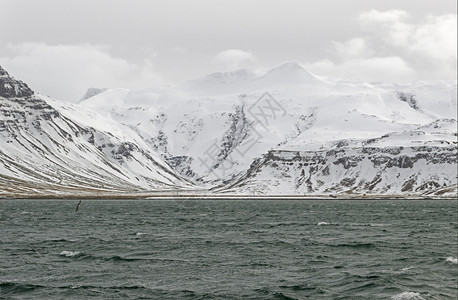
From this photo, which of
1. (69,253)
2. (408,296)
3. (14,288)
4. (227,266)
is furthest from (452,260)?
(14,288)

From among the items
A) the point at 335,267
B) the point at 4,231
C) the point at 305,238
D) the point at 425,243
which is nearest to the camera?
the point at 335,267

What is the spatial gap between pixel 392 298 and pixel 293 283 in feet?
29.6

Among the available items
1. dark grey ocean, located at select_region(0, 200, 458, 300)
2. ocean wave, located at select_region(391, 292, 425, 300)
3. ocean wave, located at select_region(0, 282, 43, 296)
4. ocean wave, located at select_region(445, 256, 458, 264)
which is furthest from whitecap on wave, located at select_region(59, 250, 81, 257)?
ocean wave, located at select_region(445, 256, 458, 264)

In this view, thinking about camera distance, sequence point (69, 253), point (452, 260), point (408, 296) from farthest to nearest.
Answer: point (69, 253) < point (452, 260) < point (408, 296)

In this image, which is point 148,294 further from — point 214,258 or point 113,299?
point 214,258

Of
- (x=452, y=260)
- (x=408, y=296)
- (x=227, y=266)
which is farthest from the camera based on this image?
(x=452, y=260)

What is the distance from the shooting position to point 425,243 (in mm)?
82062

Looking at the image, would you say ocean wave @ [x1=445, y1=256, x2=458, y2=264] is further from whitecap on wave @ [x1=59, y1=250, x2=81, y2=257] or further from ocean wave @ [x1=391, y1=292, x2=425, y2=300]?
whitecap on wave @ [x1=59, y1=250, x2=81, y2=257]

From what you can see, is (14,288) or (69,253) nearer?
(14,288)

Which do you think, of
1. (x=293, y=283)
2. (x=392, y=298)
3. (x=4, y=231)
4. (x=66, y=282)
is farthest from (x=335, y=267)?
(x=4, y=231)

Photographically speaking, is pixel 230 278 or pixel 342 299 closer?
pixel 342 299

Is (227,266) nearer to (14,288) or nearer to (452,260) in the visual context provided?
(14,288)

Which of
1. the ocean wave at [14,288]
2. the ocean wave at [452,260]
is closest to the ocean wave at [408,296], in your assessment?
the ocean wave at [452,260]

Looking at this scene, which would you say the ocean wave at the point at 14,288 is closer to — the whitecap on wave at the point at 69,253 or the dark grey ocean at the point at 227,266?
the dark grey ocean at the point at 227,266
